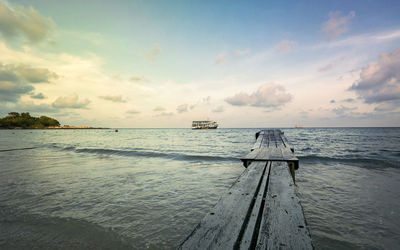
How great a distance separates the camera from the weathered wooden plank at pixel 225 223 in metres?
1.64

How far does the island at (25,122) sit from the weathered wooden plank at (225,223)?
170015 mm

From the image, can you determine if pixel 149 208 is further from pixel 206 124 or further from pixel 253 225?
pixel 206 124

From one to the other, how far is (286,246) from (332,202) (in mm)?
4200

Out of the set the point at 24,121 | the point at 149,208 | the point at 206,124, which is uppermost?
the point at 24,121

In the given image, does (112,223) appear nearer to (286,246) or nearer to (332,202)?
(286,246)

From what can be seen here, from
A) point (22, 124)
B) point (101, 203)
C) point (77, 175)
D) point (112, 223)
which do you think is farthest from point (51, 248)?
point (22, 124)

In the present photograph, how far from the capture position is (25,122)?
434ft

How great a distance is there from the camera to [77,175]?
753 centimetres

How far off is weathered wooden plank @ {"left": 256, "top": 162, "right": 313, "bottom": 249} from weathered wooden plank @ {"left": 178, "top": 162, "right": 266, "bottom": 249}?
0.75ft

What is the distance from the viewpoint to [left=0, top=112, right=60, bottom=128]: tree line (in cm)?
12172

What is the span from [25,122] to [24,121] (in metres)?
1.24

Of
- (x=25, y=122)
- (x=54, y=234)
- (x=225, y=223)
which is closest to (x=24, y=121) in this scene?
(x=25, y=122)

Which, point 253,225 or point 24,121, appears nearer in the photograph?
point 253,225

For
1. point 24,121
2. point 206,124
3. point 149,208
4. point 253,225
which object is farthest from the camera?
point 24,121
